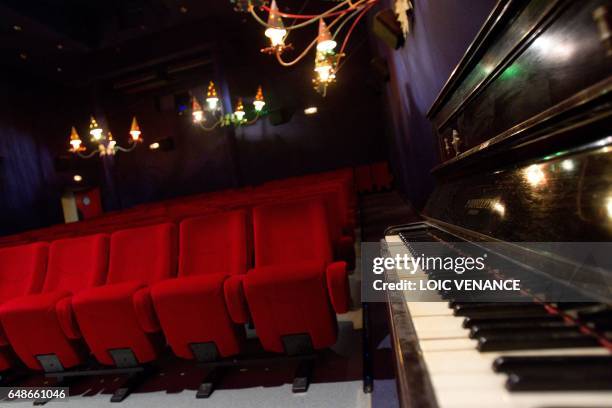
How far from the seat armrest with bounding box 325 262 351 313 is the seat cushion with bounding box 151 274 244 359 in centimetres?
47

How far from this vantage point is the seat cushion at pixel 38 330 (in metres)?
1.67

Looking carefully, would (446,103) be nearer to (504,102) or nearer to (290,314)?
(504,102)

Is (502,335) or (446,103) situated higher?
(446,103)

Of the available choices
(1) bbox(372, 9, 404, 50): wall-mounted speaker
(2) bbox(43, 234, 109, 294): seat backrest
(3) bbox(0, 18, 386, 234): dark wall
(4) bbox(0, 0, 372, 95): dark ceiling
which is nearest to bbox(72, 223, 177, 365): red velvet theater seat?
(2) bbox(43, 234, 109, 294): seat backrest

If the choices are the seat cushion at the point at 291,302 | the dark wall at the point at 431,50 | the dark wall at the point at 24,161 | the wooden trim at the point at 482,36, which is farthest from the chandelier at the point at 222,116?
the wooden trim at the point at 482,36

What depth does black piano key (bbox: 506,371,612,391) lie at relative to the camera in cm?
34

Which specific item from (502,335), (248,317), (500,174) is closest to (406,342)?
(502,335)

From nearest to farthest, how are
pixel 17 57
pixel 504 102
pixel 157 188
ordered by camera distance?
pixel 504 102
pixel 17 57
pixel 157 188

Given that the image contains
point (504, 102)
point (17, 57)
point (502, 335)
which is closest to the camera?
point (502, 335)

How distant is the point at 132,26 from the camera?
8.06 meters

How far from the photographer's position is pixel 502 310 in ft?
1.65

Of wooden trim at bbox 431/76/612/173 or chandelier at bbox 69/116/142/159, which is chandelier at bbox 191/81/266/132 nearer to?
chandelier at bbox 69/116/142/159

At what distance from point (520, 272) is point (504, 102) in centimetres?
47

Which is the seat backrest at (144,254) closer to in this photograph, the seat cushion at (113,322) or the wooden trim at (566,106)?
the seat cushion at (113,322)
